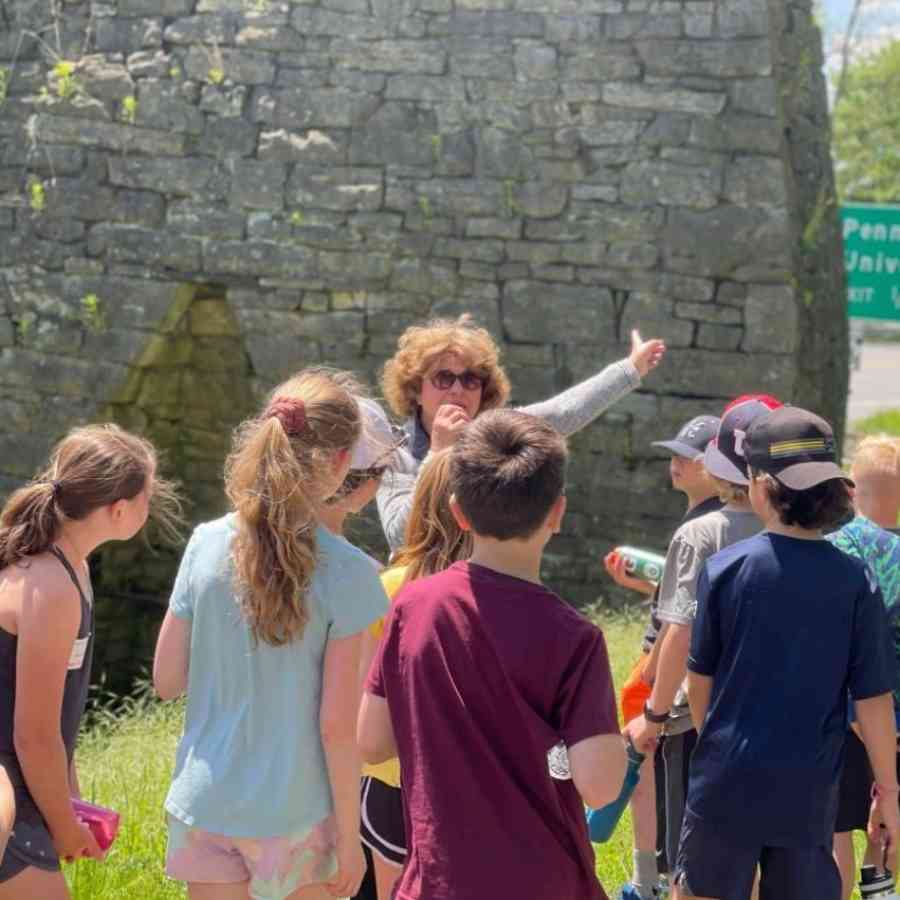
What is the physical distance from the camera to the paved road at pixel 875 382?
72.5ft

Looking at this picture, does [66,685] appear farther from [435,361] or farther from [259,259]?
[259,259]

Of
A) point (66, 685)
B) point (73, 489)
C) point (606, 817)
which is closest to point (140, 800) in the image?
point (606, 817)

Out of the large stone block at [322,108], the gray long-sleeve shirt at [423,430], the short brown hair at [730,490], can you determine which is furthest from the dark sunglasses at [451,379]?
the large stone block at [322,108]

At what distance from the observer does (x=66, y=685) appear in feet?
10.9

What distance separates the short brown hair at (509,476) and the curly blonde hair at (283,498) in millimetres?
367

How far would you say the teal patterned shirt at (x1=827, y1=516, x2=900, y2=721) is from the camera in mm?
4086

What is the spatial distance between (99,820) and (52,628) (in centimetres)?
51

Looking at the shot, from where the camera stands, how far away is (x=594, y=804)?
283 cm

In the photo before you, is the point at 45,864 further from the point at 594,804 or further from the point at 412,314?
the point at 412,314

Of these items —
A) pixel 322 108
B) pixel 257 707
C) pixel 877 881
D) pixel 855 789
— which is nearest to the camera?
pixel 257 707

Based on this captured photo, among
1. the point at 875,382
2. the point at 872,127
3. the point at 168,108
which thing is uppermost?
the point at 872,127

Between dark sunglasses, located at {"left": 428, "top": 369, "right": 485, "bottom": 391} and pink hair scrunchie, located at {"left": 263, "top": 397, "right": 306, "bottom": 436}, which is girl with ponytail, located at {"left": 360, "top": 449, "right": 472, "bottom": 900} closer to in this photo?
pink hair scrunchie, located at {"left": 263, "top": 397, "right": 306, "bottom": 436}

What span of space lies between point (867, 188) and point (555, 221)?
28.6 m

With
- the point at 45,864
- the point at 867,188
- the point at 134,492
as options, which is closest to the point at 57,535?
the point at 134,492
